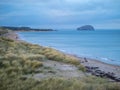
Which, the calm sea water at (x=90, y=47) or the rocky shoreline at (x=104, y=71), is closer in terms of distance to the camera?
the rocky shoreline at (x=104, y=71)

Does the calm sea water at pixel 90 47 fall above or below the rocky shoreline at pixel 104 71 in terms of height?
below

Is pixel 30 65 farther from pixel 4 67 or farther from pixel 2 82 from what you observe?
pixel 2 82

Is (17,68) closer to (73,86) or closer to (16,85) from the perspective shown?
(16,85)

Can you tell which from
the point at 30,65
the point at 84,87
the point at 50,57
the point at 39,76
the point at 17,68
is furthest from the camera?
the point at 50,57

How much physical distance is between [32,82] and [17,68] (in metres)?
2.91

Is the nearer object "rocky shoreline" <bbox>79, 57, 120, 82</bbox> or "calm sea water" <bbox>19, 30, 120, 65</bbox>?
"rocky shoreline" <bbox>79, 57, 120, 82</bbox>

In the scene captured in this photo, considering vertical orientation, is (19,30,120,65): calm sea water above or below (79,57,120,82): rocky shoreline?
below

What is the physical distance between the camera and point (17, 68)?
15.0 m

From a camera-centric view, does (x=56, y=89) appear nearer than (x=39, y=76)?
Yes

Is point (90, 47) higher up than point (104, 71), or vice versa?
point (104, 71)

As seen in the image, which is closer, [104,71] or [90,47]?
Result: [104,71]

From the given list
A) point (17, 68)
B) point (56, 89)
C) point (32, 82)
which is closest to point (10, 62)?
point (17, 68)

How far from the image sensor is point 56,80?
12375 mm

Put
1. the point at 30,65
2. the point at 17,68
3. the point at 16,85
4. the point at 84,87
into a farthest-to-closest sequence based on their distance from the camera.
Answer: the point at 30,65, the point at 17,68, the point at 16,85, the point at 84,87
